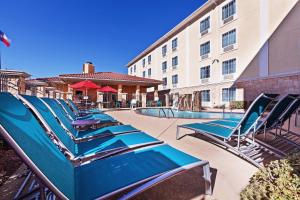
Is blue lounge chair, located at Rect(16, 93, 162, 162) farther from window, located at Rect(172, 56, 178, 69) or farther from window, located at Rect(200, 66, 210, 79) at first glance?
window, located at Rect(172, 56, 178, 69)

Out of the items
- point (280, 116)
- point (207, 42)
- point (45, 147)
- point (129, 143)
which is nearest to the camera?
point (45, 147)

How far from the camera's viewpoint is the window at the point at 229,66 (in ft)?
65.9

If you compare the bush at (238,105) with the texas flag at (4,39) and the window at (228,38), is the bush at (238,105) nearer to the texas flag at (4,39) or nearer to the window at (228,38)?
the window at (228,38)

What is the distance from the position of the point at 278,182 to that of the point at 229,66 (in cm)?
2162

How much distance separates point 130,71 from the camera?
49344mm

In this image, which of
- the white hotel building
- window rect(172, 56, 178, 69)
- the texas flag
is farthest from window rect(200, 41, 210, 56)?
the texas flag

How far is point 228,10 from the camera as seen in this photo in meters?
20.5

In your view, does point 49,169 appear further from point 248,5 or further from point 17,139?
point 248,5

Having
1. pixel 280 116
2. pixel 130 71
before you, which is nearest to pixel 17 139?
pixel 280 116

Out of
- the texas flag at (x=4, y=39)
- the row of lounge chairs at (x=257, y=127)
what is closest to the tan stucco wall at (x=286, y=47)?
the row of lounge chairs at (x=257, y=127)

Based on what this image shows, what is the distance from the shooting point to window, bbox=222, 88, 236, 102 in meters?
20.1

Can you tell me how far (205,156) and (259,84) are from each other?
17533 mm

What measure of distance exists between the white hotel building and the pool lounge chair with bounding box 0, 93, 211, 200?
1772 centimetres

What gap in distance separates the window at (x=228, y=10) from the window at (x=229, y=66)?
5.36m
